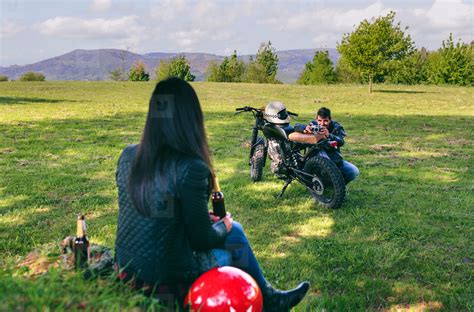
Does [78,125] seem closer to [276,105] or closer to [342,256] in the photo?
[276,105]

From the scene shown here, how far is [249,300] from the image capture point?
2.59m

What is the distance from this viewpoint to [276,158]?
7.20 m

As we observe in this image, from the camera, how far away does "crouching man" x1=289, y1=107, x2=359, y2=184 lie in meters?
6.65

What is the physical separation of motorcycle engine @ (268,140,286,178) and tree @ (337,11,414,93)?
25961 mm

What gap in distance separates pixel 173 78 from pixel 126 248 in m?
Answer: 1.08

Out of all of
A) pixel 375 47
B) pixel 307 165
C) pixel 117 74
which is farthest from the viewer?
pixel 117 74

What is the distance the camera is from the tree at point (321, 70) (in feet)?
240

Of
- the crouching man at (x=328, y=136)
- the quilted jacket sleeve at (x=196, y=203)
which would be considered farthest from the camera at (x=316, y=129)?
the quilted jacket sleeve at (x=196, y=203)

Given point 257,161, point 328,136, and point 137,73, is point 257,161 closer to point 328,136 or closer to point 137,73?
point 328,136

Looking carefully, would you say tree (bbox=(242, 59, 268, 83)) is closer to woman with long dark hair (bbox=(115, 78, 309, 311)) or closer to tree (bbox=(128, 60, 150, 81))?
tree (bbox=(128, 60, 150, 81))

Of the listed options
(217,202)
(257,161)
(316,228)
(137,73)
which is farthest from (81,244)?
(137,73)

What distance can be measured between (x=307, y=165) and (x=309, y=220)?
934 mm

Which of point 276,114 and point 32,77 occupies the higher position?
point 32,77

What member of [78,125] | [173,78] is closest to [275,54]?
[78,125]
